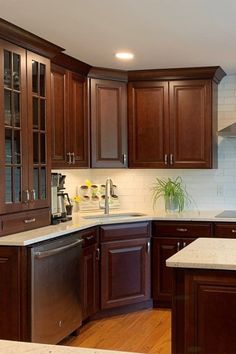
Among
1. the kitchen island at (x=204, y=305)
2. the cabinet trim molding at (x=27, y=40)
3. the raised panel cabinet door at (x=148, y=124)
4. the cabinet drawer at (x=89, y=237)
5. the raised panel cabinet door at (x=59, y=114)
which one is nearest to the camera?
the kitchen island at (x=204, y=305)

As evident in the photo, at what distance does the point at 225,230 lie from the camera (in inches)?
190

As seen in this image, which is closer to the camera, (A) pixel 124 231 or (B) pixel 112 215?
(A) pixel 124 231

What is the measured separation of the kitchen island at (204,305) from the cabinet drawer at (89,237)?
1659 millimetres

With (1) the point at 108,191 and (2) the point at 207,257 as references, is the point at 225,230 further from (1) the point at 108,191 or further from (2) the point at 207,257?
(2) the point at 207,257

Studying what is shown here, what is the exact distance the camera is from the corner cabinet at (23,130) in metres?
3.61

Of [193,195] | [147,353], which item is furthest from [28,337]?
[193,195]

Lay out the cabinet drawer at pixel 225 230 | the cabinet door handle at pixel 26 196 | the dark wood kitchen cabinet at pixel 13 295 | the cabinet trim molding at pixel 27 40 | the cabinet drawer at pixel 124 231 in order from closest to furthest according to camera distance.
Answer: the dark wood kitchen cabinet at pixel 13 295, the cabinet trim molding at pixel 27 40, the cabinet door handle at pixel 26 196, the cabinet drawer at pixel 124 231, the cabinet drawer at pixel 225 230

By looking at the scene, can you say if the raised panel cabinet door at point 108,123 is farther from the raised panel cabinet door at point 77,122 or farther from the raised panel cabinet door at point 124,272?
the raised panel cabinet door at point 124,272

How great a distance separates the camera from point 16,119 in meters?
3.77

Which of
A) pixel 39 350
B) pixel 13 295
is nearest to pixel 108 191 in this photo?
pixel 13 295

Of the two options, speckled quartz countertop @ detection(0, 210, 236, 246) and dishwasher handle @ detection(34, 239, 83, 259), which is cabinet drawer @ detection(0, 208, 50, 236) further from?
dishwasher handle @ detection(34, 239, 83, 259)

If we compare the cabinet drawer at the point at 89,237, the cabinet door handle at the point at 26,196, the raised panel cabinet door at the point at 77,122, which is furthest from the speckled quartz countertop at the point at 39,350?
the raised panel cabinet door at the point at 77,122

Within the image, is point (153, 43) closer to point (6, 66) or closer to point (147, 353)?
point (6, 66)

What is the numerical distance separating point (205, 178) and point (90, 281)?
186cm
